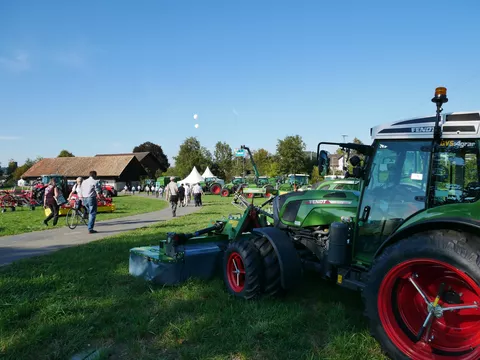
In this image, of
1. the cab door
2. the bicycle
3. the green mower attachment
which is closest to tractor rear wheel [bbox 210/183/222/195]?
the bicycle

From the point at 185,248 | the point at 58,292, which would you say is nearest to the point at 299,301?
the point at 185,248

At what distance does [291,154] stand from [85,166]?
31278 mm

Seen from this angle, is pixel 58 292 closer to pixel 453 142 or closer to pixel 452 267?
pixel 452 267

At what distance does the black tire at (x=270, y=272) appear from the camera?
4.15 m

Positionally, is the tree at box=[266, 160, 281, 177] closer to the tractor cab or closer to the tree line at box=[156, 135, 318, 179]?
the tree line at box=[156, 135, 318, 179]

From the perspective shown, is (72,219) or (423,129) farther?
(72,219)

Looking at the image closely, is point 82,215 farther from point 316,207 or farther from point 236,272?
point 316,207

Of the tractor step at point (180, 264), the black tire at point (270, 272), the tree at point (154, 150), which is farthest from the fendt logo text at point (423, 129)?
the tree at point (154, 150)

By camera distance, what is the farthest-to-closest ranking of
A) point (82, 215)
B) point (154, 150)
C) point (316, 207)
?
point (154, 150)
point (82, 215)
point (316, 207)

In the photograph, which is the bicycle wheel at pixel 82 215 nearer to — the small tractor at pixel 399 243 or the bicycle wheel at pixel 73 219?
the bicycle wheel at pixel 73 219

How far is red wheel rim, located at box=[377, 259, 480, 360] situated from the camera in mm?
2680

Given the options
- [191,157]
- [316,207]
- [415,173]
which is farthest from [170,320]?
[191,157]

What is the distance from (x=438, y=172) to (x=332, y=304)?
1.97m

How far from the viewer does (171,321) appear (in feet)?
12.8
